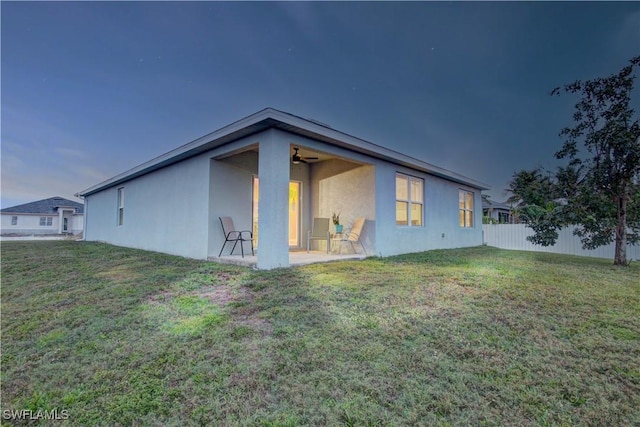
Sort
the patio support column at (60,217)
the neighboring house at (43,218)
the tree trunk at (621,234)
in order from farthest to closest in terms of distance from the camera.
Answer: the patio support column at (60,217), the neighboring house at (43,218), the tree trunk at (621,234)

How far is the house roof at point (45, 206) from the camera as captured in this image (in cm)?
2953

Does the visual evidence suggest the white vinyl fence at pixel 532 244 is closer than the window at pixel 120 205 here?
No

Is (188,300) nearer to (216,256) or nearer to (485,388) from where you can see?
(216,256)

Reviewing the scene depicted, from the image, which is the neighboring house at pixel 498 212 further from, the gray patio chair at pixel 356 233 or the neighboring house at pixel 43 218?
the neighboring house at pixel 43 218

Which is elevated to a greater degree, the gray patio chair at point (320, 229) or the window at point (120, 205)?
the window at point (120, 205)

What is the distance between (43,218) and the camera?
3036cm

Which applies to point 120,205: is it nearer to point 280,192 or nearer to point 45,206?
point 280,192

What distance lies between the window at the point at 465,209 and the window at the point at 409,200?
3.35 meters

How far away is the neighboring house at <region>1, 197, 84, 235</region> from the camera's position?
29.2 metres

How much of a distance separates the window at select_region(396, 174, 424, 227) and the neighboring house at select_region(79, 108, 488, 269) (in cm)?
3

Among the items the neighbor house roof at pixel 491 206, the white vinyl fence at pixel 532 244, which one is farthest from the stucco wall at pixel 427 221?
the neighbor house roof at pixel 491 206

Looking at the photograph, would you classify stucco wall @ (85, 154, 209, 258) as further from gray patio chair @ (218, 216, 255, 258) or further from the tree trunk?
the tree trunk

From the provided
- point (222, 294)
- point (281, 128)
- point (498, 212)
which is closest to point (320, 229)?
point (281, 128)

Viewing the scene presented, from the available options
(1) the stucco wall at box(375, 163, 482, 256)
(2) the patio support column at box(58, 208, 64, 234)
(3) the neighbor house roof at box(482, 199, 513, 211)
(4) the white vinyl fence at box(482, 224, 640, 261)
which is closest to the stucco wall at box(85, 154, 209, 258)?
(1) the stucco wall at box(375, 163, 482, 256)
